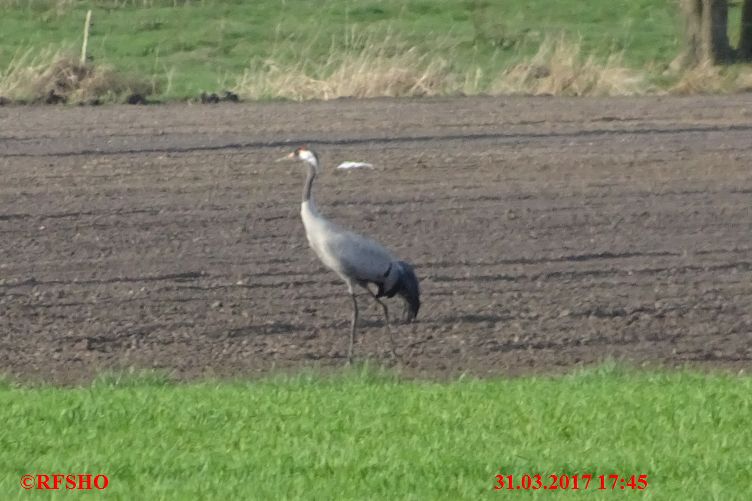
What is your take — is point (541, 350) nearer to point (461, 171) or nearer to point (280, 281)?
point (280, 281)

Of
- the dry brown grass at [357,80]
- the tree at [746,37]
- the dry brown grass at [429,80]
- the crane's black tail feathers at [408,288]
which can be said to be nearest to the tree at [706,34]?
the tree at [746,37]

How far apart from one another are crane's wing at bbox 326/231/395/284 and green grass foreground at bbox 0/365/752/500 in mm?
1550

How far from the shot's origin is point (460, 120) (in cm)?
2258

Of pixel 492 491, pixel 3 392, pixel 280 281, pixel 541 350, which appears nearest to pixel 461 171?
pixel 280 281

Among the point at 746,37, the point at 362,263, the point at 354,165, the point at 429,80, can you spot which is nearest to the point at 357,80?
the point at 429,80

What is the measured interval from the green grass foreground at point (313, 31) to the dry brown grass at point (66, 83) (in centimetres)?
288

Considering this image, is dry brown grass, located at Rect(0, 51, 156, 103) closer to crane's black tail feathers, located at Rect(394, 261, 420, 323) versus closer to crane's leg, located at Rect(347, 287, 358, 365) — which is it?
crane's leg, located at Rect(347, 287, 358, 365)

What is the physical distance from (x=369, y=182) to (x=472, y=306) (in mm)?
5031

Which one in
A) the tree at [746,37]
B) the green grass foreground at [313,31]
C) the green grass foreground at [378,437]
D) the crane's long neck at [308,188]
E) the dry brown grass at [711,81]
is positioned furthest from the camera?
the green grass foreground at [313,31]

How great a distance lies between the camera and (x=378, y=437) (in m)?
8.12

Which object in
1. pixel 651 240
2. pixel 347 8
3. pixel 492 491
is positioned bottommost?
pixel 347 8

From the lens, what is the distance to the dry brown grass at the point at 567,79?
26797 mm

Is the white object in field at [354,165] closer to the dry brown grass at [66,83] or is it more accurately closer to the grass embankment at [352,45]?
the grass embankment at [352,45]

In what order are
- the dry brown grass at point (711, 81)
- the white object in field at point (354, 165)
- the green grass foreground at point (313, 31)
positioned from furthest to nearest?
1. the green grass foreground at point (313, 31)
2. the dry brown grass at point (711, 81)
3. the white object in field at point (354, 165)
